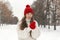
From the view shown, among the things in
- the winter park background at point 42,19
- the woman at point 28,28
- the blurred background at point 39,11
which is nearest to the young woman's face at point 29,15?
the woman at point 28,28

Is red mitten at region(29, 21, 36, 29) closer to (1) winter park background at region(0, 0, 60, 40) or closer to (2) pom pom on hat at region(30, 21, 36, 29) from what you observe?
(2) pom pom on hat at region(30, 21, 36, 29)

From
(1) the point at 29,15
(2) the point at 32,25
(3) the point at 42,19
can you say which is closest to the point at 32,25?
(2) the point at 32,25

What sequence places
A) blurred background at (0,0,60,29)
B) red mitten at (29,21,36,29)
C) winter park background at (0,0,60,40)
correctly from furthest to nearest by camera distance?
winter park background at (0,0,60,40)
blurred background at (0,0,60,29)
red mitten at (29,21,36,29)

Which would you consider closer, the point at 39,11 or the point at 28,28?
the point at 28,28

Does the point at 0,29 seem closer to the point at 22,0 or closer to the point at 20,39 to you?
the point at 22,0

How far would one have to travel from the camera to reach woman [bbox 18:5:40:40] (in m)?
1.76

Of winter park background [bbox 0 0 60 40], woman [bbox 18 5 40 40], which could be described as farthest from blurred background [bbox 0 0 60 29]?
woman [bbox 18 5 40 40]

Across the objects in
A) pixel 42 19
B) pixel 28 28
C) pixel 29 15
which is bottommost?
pixel 42 19

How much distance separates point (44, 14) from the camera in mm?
6375

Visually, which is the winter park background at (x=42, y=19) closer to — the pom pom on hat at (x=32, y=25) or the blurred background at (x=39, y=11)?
the blurred background at (x=39, y=11)

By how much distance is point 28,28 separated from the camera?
1.77m

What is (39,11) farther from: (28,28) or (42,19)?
(28,28)

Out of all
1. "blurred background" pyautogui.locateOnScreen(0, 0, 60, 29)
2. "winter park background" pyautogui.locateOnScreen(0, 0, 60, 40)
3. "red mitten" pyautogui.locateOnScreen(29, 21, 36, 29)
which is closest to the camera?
"red mitten" pyautogui.locateOnScreen(29, 21, 36, 29)

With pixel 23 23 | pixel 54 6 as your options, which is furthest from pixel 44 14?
pixel 23 23
